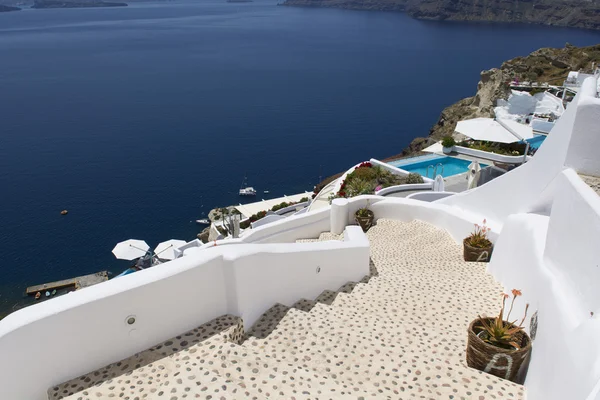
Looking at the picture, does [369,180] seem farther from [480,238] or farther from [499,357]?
[499,357]

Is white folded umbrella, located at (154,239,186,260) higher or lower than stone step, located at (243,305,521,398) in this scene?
lower

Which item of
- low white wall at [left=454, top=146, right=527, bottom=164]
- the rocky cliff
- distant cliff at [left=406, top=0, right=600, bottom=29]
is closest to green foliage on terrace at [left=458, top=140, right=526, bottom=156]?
low white wall at [left=454, top=146, right=527, bottom=164]

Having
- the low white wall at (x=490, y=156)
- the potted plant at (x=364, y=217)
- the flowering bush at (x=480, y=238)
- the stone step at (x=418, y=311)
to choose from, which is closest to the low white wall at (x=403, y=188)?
the potted plant at (x=364, y=217)

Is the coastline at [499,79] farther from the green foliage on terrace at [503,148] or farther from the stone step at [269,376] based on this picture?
the stone step at [269,376]

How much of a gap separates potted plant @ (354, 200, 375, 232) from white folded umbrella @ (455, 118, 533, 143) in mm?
11763

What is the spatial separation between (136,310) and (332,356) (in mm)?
2462

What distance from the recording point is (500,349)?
17.5 ft

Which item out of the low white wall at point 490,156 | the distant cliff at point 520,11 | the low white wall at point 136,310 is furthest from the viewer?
the distant cliff at point 520,11

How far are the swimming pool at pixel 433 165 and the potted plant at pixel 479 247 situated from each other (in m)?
13.3

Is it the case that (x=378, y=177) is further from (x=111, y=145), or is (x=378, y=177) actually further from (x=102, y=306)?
(x=111, y=145)

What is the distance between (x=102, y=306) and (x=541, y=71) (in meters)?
61.1

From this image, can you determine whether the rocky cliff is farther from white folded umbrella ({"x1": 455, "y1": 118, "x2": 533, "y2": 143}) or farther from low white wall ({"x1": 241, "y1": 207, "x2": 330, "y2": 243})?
low white wall ({"x1": 241, "y1": 207, "x2": 330, "y2": 243})

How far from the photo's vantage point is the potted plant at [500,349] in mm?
5332

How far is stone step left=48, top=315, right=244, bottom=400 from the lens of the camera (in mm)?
4809
